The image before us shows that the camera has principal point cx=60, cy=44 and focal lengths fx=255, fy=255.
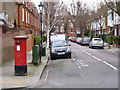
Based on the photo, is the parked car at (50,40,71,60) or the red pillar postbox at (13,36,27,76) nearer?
the red pillar postbox at (13,36,27,76)

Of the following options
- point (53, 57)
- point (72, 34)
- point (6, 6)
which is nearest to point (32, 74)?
point (53, 57)

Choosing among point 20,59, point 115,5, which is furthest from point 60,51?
point 115,5

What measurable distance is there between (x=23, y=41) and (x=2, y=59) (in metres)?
4.11

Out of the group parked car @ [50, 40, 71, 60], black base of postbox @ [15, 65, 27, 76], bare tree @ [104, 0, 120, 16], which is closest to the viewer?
black base of postbox @ [15, 65, 27, 76]

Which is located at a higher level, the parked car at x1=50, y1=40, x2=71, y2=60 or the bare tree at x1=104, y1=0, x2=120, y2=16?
the bare tree at x1=104, y1=0, x2=120, y2=16

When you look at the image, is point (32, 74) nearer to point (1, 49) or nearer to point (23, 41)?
point (23, 41)

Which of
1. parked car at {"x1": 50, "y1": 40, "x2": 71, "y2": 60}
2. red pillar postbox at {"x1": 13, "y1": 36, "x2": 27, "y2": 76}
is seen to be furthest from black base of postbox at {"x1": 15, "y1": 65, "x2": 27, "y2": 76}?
parked car at {"x1": 50, "y1": 40, "x2": 71, "y2": 60}

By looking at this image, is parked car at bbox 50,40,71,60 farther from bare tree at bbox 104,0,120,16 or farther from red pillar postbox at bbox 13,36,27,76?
bare tree at bbox 104,0,120,16

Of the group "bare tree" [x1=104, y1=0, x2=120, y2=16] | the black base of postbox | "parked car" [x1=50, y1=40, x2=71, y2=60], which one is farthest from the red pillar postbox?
Answer: "bare tree" [x1=104, y1=0, x2=120, y2=16]

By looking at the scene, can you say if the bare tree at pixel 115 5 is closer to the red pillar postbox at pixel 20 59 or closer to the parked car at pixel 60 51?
the parked car at pixel 60 51

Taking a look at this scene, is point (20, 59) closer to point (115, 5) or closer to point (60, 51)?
point (60, 51)

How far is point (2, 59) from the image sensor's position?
14672 millimetres

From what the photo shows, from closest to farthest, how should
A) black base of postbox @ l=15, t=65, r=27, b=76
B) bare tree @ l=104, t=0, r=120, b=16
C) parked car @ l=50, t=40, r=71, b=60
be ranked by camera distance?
1. black base of postbox @ l=15, t=65, r=27, b=76
2. parked car @ l=50, t=40, r=71, b=60
3. bare tree @ l=104, t=0, r=120, b=16

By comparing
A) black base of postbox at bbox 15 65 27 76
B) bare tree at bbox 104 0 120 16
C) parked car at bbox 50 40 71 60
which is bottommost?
black base of postbox at bbox 15 65 27 76
